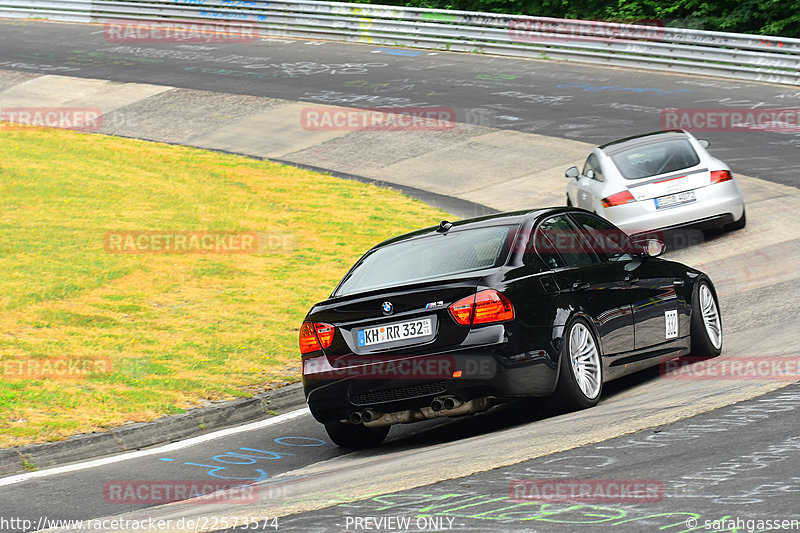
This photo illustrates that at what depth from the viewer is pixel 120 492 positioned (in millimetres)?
7125

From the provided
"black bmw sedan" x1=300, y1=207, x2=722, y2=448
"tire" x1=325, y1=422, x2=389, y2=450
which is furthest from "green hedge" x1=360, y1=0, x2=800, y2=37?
"tire" x1=325, y1=422, x2=389, y2=450

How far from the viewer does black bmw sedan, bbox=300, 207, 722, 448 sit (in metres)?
7.35

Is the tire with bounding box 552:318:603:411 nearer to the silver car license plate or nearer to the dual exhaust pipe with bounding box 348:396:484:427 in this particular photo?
the dual exhaust pipe with bounding box 348:396:484:427

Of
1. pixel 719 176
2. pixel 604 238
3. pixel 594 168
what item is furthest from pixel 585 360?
pixel 594 168

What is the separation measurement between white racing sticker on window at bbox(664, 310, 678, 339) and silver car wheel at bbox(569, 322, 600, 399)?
131 cm

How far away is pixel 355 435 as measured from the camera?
8133 millimetres

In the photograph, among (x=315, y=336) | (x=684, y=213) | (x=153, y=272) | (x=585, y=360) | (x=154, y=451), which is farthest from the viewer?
(x=684, y=213)

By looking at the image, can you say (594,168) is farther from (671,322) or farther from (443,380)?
(443,380)

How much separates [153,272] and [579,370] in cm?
769

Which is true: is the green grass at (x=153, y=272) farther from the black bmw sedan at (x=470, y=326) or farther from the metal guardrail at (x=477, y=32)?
the metal guardrail at (x=477, y=32)

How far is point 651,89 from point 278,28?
48.6ft

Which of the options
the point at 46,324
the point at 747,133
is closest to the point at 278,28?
the point at 747,133

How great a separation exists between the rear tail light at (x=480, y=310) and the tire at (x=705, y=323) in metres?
2.75

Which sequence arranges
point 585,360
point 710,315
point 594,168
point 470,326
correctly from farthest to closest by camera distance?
1. point 594,168
2. point 710,315
3. point 585,360
4. point 470,326
